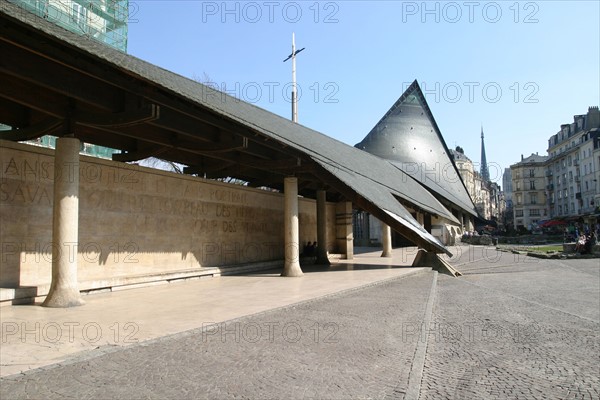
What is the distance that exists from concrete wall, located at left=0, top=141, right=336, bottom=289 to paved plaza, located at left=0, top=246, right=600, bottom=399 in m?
1.38

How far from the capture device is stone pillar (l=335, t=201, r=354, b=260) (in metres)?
25.3

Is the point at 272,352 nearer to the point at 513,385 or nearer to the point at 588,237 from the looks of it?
the point at 513,385

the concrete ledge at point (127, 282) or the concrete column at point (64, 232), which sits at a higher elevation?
the concrete column at point (64, 232)

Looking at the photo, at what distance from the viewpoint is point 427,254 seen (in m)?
18.4

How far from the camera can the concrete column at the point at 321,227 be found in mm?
21030

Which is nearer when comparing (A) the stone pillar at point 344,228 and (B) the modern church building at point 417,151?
(A) the stone pillar at point 344,228

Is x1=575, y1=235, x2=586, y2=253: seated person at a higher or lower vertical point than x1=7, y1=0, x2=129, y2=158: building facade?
lower

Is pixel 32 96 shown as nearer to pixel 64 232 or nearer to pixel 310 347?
pixel 64 232

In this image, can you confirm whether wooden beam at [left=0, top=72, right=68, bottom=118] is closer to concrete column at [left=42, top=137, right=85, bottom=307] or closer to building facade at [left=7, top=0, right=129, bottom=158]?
concrete column at [left=42, top=137, right=85, bottom=307]

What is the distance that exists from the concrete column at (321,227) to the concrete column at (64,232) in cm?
1289

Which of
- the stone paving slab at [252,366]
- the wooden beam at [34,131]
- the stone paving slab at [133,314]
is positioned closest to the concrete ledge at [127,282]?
the stone paving slab at [133,314]

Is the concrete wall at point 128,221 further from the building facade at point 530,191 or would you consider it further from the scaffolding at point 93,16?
the building facade at point 530,191

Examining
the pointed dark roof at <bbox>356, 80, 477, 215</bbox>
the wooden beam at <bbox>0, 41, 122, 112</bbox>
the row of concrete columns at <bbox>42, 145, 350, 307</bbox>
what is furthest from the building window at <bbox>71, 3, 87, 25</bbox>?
the pointed dark roof at <bbox>356, 80, 477, 215</bbox>

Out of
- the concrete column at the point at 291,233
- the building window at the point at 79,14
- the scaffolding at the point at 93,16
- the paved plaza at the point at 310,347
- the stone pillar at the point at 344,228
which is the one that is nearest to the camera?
the paved plaza at the point at 310,347
